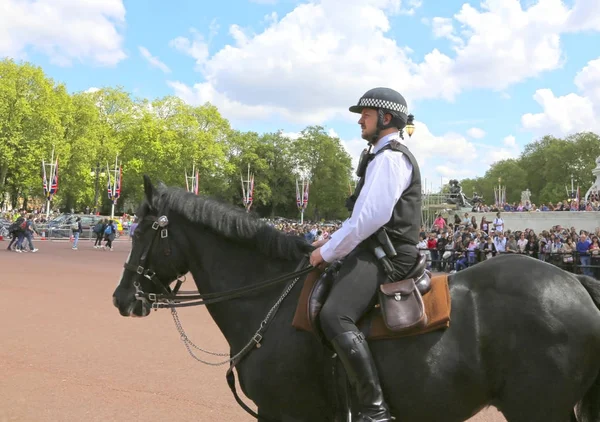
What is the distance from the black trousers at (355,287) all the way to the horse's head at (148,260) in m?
1.30

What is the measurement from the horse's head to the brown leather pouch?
5.13 ft

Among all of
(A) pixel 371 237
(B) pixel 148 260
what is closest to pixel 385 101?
(A) pixel 371 237

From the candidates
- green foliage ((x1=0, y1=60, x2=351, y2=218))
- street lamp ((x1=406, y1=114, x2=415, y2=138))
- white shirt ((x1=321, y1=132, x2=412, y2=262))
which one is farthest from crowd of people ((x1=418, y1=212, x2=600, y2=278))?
green foliage ((x1=0, y1=60, x2=351, y2=218))

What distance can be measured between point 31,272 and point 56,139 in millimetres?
37324

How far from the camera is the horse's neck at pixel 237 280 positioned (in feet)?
12.1

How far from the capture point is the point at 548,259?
627 inches

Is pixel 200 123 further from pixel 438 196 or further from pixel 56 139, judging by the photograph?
pixel 438 196

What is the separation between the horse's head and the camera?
3.84 metres

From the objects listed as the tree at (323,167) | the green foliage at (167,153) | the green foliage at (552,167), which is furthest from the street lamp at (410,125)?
the green foliage at (552,167)

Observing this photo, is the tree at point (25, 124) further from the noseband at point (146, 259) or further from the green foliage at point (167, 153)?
the noseband at point (146, 259)

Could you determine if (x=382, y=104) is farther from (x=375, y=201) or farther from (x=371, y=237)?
(x=371, y=237)

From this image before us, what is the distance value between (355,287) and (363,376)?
19.4 inches

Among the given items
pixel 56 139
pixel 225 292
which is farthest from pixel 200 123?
pixel 225 292

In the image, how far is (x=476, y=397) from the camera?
10.4 ft
